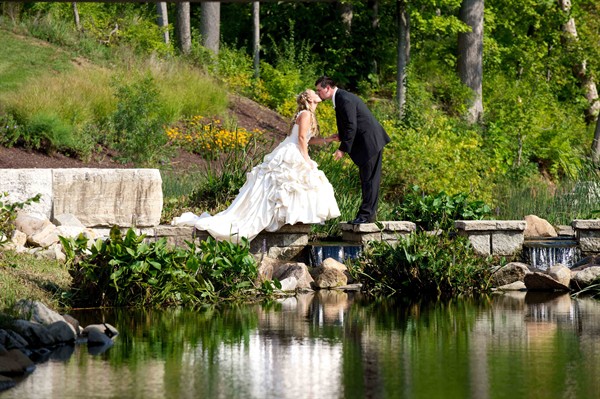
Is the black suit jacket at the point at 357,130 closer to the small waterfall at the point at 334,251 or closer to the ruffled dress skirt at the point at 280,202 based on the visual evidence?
the ruffled dress skirt at the point at 280,202

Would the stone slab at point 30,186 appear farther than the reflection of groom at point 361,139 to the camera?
No

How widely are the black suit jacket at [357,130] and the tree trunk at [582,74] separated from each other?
16.7 metres

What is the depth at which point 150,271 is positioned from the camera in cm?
1180

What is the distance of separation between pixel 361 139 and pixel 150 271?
162 inches

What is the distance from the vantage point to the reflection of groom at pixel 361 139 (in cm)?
1487

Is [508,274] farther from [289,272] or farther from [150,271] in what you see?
[150,271]

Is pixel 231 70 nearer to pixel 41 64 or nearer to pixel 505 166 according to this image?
pixel 41 64

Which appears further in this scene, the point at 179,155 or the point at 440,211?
the point at 179,155

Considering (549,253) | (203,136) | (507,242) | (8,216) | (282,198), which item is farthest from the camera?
(203,136)

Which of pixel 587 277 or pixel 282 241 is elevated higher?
pixel 282 241

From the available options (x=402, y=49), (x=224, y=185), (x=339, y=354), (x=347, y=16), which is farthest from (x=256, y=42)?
(x=339, y=354)

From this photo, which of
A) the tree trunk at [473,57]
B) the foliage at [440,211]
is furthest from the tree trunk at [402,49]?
the foliage at [440,211]

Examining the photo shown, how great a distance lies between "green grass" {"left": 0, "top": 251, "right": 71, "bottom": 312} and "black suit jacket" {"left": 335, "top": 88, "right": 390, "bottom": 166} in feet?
12.9

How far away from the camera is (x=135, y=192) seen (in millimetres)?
14867
